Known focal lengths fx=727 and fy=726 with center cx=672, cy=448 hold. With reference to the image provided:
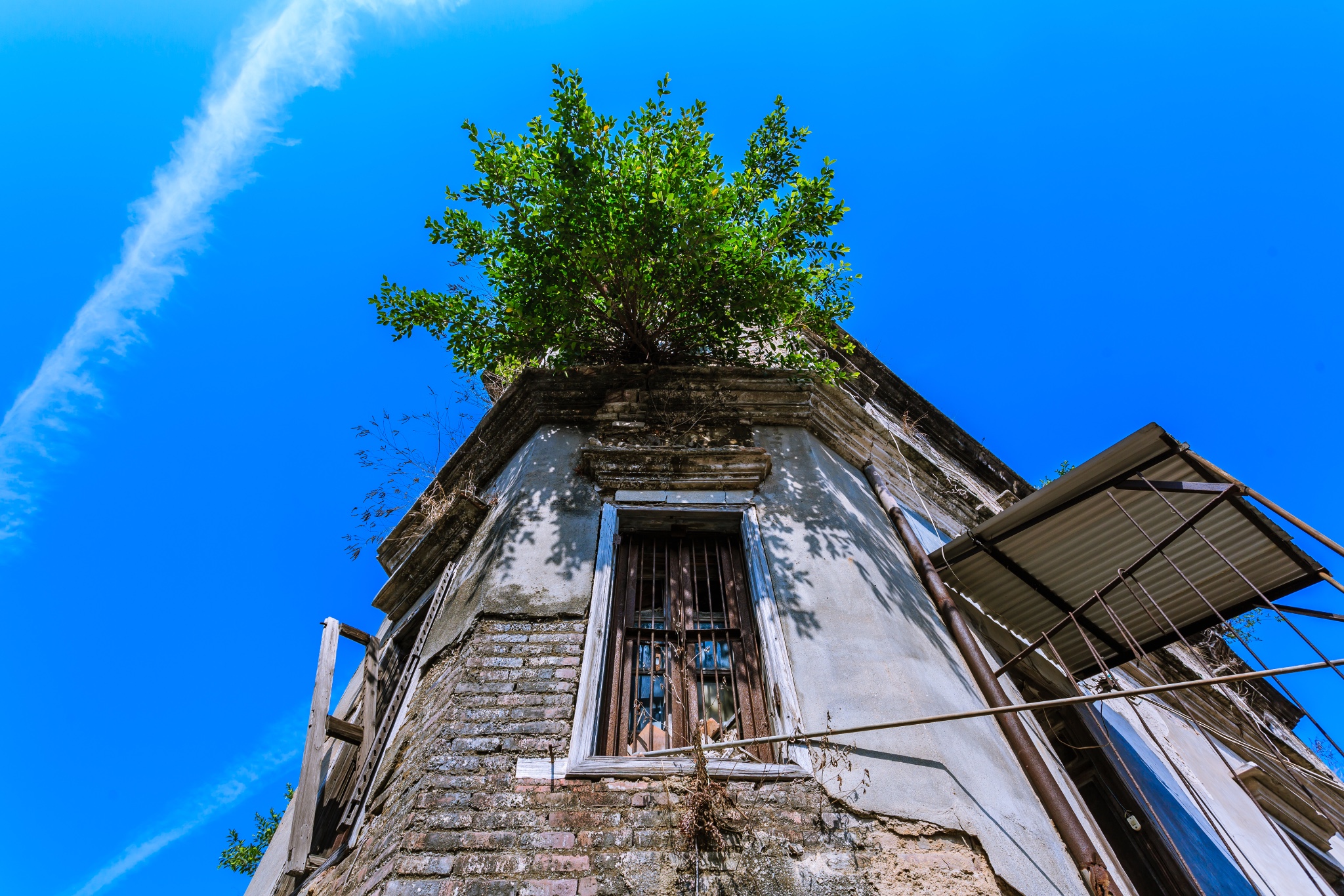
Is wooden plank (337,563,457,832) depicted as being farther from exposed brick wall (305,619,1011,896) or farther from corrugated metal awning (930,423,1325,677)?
corrugated metal awning (930,423,1325,677)

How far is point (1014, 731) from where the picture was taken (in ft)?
14.2

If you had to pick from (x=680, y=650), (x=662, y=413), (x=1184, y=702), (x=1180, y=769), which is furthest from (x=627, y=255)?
(x=1184, y=702)

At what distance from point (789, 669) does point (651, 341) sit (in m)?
3.36

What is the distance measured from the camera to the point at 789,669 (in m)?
4.23

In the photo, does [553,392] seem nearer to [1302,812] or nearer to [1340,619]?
[1340,619]

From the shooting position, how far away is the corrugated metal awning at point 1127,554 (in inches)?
202

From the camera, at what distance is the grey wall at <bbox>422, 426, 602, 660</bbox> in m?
A: 4.62

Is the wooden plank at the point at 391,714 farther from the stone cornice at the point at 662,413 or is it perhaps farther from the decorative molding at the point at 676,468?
the decorative molding at the point at 676,468

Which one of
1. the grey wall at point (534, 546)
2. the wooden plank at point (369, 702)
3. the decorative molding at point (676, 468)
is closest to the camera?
the grey wall at point (534, 546)

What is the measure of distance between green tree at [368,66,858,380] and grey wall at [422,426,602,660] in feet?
3.51

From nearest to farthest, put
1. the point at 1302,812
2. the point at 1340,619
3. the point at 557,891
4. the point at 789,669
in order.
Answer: the point at 557,891 < the point at 789,669 < the point at 1340,619 < the point at 1302,812

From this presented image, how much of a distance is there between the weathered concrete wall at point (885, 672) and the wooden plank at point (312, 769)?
2989 mm

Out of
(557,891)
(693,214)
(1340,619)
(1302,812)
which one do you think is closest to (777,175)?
(693,214)

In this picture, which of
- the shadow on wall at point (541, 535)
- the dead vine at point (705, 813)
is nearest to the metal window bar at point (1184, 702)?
the dead vine at point (705, 813)
